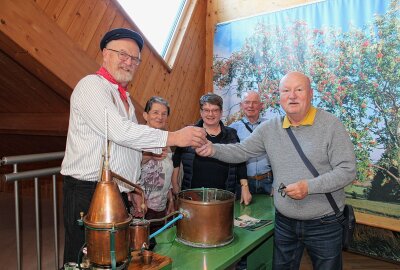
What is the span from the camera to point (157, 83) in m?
3.37

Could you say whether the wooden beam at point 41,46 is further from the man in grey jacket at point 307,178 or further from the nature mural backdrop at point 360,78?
the nature mural backdrop at point 360,78

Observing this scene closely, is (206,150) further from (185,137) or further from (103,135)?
(103,135)

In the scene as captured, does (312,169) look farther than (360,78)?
No

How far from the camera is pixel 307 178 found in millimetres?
1636

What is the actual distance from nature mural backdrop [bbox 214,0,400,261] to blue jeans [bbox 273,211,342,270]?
1.77 metres

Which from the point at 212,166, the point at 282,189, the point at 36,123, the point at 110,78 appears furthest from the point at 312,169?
the point at 36,123

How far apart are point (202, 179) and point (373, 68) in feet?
6.64

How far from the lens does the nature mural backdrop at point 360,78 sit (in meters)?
3.06

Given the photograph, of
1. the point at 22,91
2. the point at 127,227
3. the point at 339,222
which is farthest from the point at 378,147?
the point at 22,91

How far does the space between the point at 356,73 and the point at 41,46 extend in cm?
270

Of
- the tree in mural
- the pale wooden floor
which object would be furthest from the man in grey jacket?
the tree in mural

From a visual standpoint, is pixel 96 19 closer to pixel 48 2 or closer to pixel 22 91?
pixel 48 2

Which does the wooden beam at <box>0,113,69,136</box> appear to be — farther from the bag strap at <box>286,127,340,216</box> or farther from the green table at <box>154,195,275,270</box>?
the bag strap at <box>286,127,340,216</box>

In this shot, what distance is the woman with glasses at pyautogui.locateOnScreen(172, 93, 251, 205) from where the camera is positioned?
224 cm
